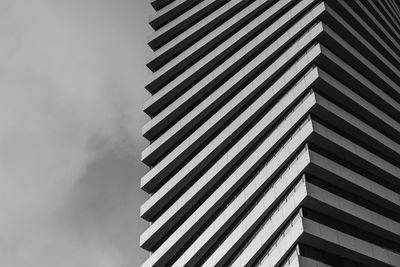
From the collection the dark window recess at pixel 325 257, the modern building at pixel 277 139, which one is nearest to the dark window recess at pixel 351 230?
the modern building at pixel 277 139

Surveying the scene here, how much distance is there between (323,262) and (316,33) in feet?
78.2

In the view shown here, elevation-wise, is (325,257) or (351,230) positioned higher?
(351,230)

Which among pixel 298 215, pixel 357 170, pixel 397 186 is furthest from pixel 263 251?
pixel 397 186

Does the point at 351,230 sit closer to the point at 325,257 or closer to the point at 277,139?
the point at 325,257

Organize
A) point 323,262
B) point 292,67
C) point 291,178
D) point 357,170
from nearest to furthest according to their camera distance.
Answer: point 323,262 < point 291,178 < point 357,170 < point 292,67

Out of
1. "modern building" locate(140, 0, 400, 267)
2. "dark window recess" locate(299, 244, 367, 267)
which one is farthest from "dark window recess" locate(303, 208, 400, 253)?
"dark window recess" locate(299, 244, 367, 267)

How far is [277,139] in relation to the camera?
58.3 meters

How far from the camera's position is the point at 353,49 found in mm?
66375

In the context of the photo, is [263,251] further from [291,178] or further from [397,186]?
[397,186]

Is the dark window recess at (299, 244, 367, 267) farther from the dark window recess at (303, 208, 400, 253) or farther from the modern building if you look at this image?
the dark window recess at (303, 208, 400, 253)

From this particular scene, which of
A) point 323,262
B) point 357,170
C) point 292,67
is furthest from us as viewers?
point 292,67

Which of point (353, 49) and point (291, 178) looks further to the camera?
point (353, 49)

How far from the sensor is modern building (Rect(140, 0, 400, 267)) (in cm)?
5262

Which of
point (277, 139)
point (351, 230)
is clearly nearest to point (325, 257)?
point (351, 230)
